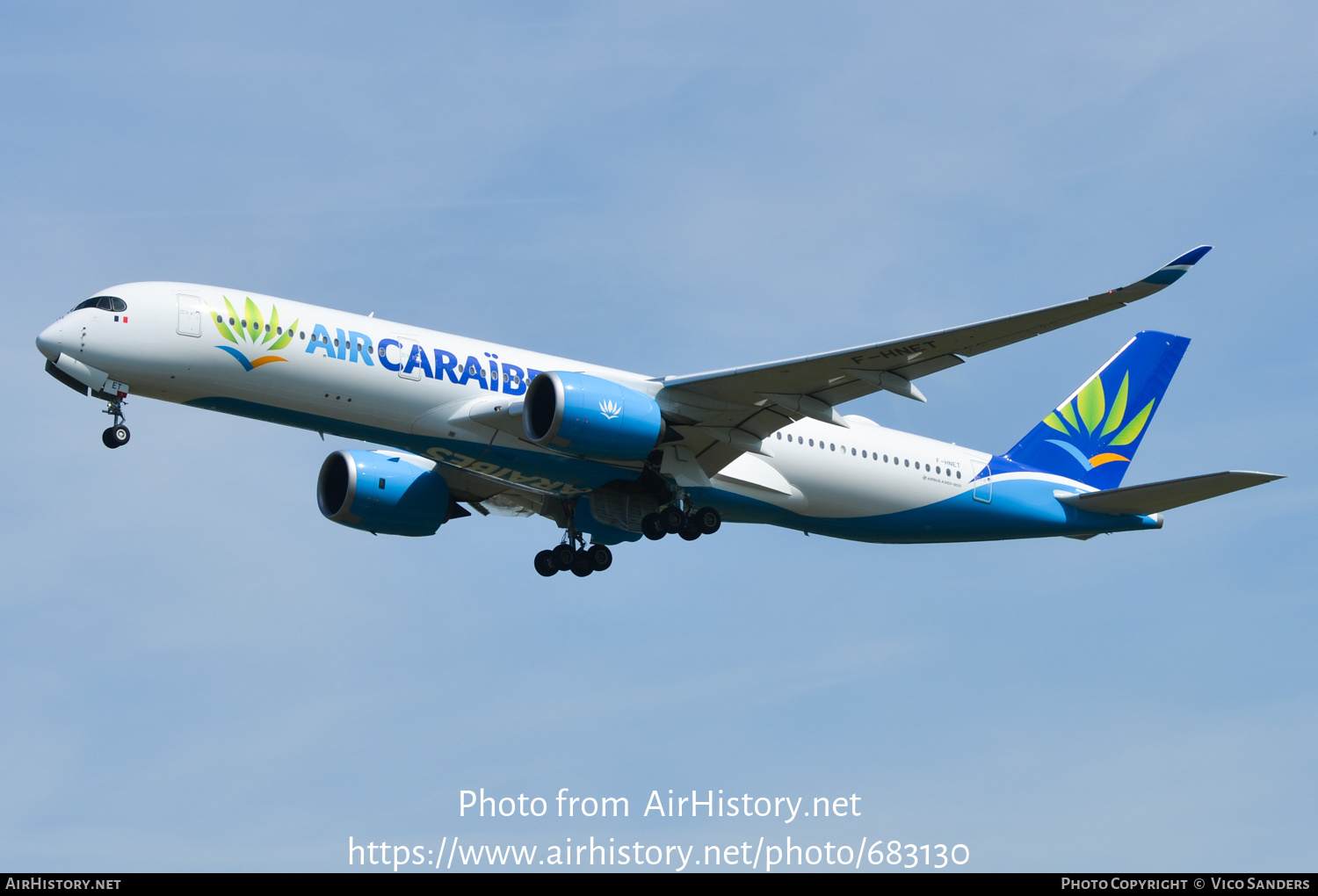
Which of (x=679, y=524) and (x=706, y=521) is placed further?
(x=706, y=521)

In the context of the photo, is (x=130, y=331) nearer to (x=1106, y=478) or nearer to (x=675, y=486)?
(x=675, y=486)

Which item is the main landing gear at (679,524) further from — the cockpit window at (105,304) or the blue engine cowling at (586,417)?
A: the cockpit window at (105,304)

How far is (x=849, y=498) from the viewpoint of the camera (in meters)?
34.4

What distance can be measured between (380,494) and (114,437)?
7.76 metres

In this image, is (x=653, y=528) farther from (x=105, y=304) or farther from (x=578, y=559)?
(x=105, y=304)

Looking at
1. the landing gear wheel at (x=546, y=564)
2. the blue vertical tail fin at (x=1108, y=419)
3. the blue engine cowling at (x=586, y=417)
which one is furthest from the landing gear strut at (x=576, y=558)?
the blue vertical tail fin at (x=1108, y=419)

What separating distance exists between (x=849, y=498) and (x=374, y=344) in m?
11.9

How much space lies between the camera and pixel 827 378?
30109 millimetres

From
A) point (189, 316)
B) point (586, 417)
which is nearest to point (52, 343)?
point (189, 316)

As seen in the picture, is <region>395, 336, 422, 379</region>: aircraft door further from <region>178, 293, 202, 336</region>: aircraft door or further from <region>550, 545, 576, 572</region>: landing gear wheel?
<region>550, 545, 576, 572</region>: landing gear wheel

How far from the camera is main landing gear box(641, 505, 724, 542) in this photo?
32625mm

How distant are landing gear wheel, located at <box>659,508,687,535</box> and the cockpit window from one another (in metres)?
12.2

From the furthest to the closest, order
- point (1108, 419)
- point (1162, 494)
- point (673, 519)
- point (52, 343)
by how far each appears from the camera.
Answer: point (1108, 419) < point (1162, 494) < point (673, 519) < point (52, 343)

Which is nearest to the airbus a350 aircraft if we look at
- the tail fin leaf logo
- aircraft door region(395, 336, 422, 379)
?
aircraft door region(395, 336, 422, 379)
